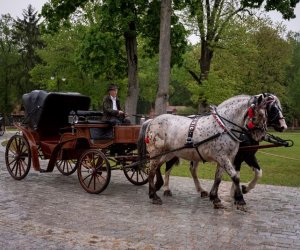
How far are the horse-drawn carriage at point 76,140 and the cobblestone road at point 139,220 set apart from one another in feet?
1.80

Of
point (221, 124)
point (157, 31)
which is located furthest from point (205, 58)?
point (221, 124)

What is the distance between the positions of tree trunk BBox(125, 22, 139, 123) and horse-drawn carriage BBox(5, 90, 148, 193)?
655 cm

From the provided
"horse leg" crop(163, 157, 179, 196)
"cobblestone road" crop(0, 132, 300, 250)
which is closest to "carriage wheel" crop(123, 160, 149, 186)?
"cobblestone road" crop(0, 132, 300, 250)

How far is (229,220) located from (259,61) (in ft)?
147

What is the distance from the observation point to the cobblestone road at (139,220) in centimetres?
627

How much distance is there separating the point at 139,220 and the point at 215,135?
2087mm

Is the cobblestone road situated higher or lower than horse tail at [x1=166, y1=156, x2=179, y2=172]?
lower

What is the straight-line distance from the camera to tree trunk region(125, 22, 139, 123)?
19.5 metres

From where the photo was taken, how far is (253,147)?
8.56 m

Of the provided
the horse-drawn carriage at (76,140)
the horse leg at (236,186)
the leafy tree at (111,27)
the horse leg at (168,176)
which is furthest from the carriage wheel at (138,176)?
the leafy tree at (111,27)

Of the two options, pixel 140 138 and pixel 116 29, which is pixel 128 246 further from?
pixel 116 29

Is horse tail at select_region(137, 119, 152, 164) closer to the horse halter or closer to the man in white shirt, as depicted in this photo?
the man in white shirt

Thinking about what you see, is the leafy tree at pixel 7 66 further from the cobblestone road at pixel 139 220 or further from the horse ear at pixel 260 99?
the horse ear at pixel 260 99

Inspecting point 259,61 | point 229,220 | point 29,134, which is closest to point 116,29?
point 29,134
